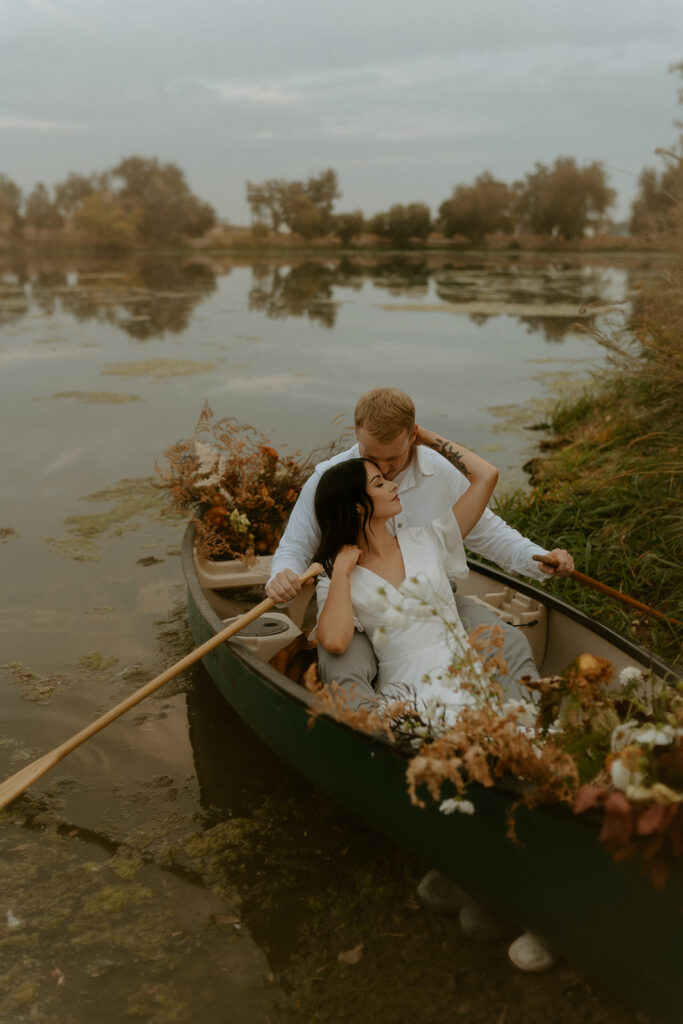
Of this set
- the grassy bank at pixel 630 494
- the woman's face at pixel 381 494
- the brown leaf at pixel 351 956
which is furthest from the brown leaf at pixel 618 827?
the grassy bank at pixel 630 494

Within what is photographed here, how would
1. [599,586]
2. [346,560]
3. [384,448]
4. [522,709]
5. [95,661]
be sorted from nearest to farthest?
[522,709] < [346,560] < [384,448] < [599,586] < [95,661]

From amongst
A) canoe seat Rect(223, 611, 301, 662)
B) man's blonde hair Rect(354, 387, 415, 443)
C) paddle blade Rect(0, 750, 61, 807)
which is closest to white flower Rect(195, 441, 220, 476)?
A: canoe seat Rect(223, 611, 301, 662)

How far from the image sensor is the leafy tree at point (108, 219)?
39.1 m

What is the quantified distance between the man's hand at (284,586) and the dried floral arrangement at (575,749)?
727mm

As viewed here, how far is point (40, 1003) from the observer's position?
265 cm

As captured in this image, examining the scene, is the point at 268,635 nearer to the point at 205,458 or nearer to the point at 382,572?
the point at 382,572

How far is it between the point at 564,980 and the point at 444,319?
770 inches

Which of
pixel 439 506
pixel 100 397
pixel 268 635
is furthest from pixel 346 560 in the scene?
pixel 100 397

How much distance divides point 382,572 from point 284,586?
34 cm

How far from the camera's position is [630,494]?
5.49m

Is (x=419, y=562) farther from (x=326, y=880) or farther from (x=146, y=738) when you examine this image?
(x=146, y=738)

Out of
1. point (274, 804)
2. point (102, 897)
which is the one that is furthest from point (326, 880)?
point (102, 897)

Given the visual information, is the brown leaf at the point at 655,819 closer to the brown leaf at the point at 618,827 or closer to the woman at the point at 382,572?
the brown leaf at the point at 618,827

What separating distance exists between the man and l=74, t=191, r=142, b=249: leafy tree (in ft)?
128
